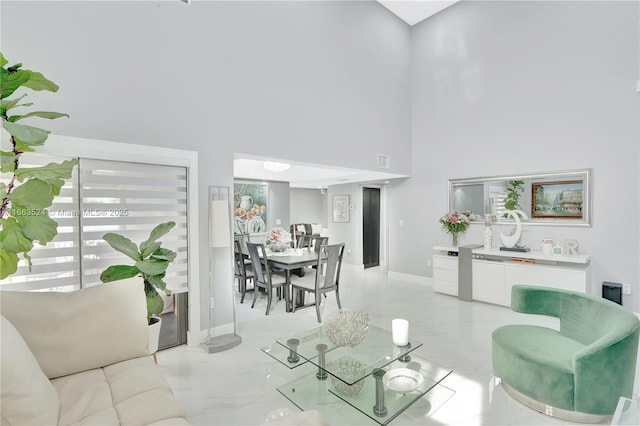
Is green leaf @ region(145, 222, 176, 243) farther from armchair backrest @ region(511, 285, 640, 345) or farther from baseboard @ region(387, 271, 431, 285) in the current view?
baseboard @ region(387, 271, 431, 285)

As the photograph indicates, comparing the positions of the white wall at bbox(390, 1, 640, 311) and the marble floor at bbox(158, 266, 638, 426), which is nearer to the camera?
the marble floor at bbox(158, 266, 638, 426)

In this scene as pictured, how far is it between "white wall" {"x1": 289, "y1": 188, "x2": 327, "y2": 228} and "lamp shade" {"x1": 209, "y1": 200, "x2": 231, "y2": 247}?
6.76 m

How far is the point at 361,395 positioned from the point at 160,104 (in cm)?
313

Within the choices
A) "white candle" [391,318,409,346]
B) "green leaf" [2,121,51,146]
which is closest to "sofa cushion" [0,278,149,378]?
"green leaf" [2,121,51,146]

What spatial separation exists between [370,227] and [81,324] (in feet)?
21.4

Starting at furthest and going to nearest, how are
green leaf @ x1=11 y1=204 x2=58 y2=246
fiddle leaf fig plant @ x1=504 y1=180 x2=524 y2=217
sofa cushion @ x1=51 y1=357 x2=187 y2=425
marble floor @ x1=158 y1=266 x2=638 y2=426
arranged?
fiddle leaf fig plant @ x1=504 y1=180 x2=524 y2=217
marble floor @ x1=158 y1=266 x2=638 y2=426
green leaf @ x1=11 y1=204 x2=58 y2=246
sofa cushion @ x1=51 y1=357 x2=187 y2=425

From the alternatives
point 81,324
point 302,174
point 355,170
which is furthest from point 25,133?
point 302,174

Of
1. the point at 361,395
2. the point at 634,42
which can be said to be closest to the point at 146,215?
the point at 361,395

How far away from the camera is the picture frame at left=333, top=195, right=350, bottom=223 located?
7820 millimetres

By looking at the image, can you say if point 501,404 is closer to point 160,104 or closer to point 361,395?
point 361,395

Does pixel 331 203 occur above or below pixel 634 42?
below

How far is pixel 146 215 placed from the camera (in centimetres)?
298

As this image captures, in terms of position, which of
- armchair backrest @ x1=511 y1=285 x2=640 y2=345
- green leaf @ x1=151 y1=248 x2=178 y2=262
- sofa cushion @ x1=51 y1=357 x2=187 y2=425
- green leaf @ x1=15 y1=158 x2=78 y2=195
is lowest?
sofa cushion @ x1=51 y1=357 x2=187 y2=425

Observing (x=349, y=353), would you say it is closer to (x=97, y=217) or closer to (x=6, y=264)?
(x=6, y=264)
